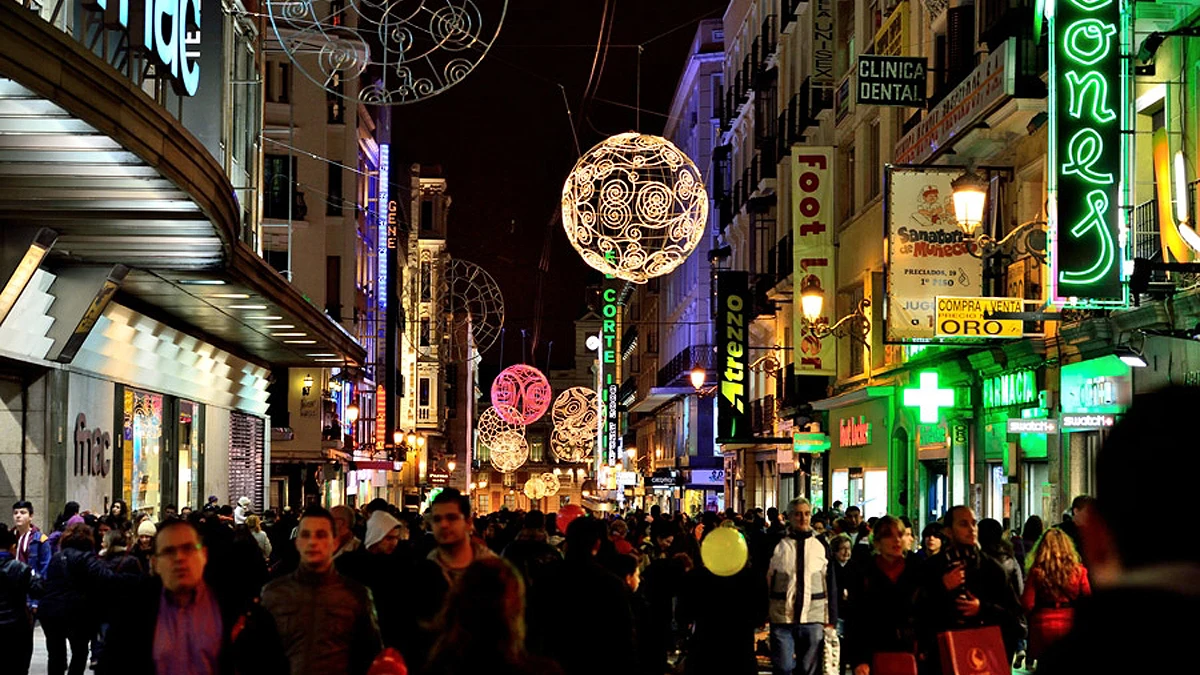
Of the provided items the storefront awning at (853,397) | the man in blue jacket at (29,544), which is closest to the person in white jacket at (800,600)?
the man in blue jacket at (29,544)

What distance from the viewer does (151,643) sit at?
735cm

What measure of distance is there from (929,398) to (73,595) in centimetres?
1667

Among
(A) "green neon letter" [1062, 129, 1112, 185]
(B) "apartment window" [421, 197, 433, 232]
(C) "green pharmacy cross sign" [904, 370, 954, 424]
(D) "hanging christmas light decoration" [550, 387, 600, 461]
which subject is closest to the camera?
(A) "green neon letter" [1062, 129, 1112, 185]

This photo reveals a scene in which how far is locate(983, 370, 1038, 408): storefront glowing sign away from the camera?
24.9 m

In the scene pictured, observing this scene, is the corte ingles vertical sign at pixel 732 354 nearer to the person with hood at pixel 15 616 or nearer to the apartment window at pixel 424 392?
the person with hood at pixel 15 616

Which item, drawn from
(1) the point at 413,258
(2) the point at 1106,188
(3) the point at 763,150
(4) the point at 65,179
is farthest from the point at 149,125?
(1) the point at 413,258

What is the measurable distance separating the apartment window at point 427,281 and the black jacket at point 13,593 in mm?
88988

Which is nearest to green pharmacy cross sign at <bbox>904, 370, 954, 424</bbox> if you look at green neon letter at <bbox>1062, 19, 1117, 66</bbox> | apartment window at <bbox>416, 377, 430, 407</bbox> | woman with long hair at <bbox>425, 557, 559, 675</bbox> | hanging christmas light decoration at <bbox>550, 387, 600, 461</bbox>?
green neon letter at <bbox>1062, 19, 1117, 66</bbox>

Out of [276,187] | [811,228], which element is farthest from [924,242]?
[276,187]

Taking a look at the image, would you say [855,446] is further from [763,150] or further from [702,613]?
[702,613]

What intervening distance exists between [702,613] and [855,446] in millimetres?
27303

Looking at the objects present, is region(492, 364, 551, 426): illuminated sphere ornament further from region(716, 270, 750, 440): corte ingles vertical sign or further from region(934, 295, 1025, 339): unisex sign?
region(934, 295, 1025, 339): unisex sign

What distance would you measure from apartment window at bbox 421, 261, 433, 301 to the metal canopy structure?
7337 centimetres

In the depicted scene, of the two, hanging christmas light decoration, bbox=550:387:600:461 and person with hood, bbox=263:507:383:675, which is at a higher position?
hanging christmas light decoration, bbox=550:387:600:461
